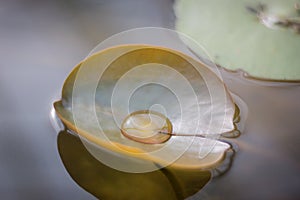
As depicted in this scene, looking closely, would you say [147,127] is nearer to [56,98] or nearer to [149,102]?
[149,102]

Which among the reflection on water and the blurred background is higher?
the blurred background

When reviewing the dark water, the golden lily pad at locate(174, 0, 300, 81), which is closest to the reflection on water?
the dark water

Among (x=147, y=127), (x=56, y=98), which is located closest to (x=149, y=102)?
(x=147, y=127)

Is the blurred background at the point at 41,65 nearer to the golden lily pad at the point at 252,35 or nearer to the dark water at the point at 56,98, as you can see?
the dark water at the point at 56,98

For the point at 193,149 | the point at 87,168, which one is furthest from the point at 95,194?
the point at 193,149

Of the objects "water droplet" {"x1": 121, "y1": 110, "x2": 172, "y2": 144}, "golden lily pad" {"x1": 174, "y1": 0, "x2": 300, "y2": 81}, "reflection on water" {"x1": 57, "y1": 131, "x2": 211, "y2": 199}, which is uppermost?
"golden lily pad" {"x1": 174, "y1": 0, "x2": 300, "y2": 81}

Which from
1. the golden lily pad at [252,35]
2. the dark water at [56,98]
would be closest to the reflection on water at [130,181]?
the dark water at [56,98]

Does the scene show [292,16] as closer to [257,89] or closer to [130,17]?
[257,89]

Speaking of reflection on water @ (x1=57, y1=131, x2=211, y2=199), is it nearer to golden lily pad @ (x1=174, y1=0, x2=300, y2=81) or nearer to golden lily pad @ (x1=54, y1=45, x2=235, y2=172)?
golden lily pad @ (x1=54, y1=45, x2=235, y2=172)
